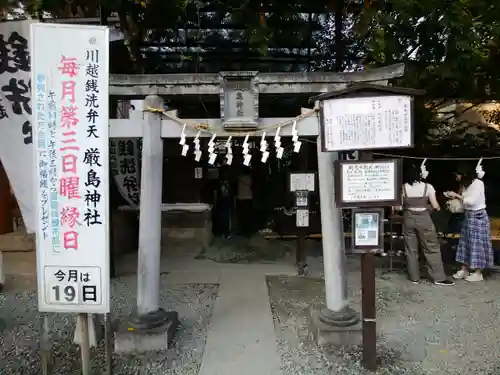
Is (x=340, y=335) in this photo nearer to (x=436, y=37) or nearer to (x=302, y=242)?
(x=302, y=242)

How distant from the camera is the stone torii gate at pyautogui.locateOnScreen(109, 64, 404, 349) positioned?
534cm

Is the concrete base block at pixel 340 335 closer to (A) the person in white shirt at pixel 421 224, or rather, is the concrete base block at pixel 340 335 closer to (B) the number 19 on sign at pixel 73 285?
(B) the number 19 on sign at pixel 73 285

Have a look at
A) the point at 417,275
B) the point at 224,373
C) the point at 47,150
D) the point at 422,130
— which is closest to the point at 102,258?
the point at 47,150

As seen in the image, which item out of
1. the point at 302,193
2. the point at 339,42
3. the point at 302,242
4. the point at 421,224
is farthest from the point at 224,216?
the point at 421,224

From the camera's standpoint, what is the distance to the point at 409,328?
5.93 m

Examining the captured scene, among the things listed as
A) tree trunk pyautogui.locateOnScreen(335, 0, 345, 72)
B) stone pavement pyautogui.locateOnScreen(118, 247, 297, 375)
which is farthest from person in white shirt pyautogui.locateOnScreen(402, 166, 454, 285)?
tree trunk pyautogui.locateOnScreen(335, 0, 345, 72)

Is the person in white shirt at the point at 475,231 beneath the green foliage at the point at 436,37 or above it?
beneath

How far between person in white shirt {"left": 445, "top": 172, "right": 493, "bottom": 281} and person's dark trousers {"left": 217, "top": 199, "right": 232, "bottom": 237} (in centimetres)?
576

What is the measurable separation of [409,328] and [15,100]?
6322mm

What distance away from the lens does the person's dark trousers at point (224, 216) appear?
468 inches

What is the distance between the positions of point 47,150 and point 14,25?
331 cm

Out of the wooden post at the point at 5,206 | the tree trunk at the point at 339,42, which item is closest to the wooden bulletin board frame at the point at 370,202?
the tree trunk at the point at 339,42

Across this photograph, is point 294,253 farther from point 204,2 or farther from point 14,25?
point 14,25

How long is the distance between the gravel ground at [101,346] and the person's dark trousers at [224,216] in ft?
13.1
